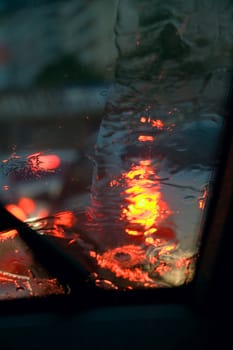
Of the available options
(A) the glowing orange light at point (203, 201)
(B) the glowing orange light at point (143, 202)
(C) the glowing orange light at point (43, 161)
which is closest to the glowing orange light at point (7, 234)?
(C) the glowing orange light at point (43, 161)

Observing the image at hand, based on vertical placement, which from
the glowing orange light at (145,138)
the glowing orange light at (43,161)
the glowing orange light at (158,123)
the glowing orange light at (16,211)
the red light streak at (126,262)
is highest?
the glowing orange light at (158,123)

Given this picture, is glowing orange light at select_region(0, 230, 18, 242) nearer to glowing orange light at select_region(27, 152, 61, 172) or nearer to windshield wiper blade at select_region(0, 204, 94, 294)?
windshield wiper blade at select_region(0, 204, 94, 294)

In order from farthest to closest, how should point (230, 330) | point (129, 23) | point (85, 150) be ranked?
point (230, 330) < point (85, 150) < point (129, 23)

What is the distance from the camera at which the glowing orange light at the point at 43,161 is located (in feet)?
5.39

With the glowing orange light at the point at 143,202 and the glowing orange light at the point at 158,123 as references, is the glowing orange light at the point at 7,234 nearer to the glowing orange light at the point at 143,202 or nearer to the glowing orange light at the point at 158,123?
the glowing orange light at the point at 143,202

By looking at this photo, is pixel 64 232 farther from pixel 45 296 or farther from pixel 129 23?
pixel 129 23

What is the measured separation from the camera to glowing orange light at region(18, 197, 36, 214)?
67.3 inches

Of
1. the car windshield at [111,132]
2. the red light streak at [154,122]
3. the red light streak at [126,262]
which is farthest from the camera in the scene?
the red light streak at [126,262]

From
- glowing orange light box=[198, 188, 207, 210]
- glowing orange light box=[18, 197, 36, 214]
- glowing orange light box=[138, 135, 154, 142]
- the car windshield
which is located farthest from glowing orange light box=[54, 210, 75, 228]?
glowing orange light box=[198, 188, 207, 210]

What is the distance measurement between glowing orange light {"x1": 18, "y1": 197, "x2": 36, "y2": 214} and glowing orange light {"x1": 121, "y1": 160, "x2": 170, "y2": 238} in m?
0.47

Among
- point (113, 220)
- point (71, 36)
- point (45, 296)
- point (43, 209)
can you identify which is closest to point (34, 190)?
point (43, 209)

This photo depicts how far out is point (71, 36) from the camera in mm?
1435

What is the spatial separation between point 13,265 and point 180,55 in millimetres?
1374

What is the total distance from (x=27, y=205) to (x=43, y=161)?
25 cm
